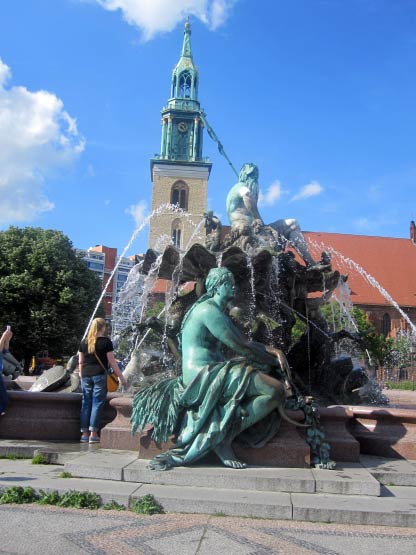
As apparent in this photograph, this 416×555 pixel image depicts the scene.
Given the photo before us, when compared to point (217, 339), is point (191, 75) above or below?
above

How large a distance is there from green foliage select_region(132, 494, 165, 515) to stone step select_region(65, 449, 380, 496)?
1.54 feet

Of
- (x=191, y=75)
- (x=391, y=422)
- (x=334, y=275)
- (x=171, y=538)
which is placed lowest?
(x=171, y=538)

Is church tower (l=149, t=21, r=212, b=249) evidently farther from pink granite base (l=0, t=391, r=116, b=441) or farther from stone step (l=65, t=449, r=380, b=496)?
stone step (l=65, t=449, r=380, b=496)

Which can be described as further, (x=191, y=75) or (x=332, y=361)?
(x=191, y=75)

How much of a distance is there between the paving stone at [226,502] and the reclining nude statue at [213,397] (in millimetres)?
477

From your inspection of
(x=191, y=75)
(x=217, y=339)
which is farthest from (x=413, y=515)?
(x=191, y=75)

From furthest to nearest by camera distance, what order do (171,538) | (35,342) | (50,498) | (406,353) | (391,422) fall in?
(406,353), (35,342), (391,422), (50,498), (171,538)

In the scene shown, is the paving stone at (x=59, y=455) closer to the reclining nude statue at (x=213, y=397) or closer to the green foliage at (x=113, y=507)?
the reclining nude statue at (x=213, y=397)

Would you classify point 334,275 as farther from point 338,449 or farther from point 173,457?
point 173,457

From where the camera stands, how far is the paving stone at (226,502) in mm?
4375

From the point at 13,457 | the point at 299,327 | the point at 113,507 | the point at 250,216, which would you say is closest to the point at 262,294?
the point at 250,216

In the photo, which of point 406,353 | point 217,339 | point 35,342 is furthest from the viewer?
point 406,353

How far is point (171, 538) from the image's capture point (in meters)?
3.90

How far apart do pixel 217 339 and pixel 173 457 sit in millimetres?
1184
